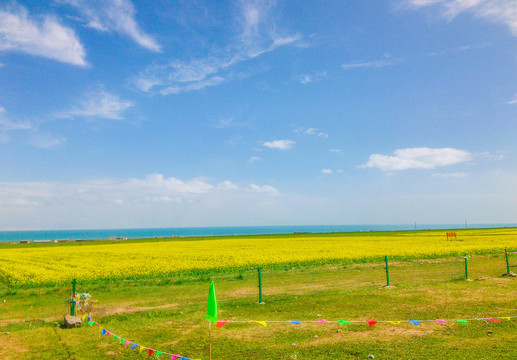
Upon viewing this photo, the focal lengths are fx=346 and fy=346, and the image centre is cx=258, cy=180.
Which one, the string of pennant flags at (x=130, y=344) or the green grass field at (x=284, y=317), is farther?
the green grass field at (x=284, y=317)

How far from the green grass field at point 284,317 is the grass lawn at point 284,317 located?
0.03 metres

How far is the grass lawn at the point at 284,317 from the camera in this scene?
8844mm

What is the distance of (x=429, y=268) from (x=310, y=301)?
13780mm

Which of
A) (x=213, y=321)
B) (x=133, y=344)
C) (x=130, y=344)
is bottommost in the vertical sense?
(x=130, y=344)

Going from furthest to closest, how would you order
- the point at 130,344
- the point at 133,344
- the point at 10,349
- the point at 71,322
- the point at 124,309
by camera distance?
the point at 124,309
the point at 71,322
the point at 130,344
the point at 10,349
the point at 133,344

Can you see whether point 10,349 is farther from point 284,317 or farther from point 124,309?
point 284,317

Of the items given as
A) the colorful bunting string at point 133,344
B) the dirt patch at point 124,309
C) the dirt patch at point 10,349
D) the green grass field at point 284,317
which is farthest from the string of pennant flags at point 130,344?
the dirt patch at point 10,349

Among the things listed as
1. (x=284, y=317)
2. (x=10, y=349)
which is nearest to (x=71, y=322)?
(x=10, y=349)

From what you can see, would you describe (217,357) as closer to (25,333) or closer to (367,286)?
(25,333)

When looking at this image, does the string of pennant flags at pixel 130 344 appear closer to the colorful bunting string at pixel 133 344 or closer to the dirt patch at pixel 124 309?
the colorful bunting string at pixel 133 344

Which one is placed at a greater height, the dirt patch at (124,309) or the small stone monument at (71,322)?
the small stone monument at (71,322)

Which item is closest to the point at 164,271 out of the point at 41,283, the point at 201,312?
the point at 41,283

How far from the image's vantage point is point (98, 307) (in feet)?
49.7

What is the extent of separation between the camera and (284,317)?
1241 cm
